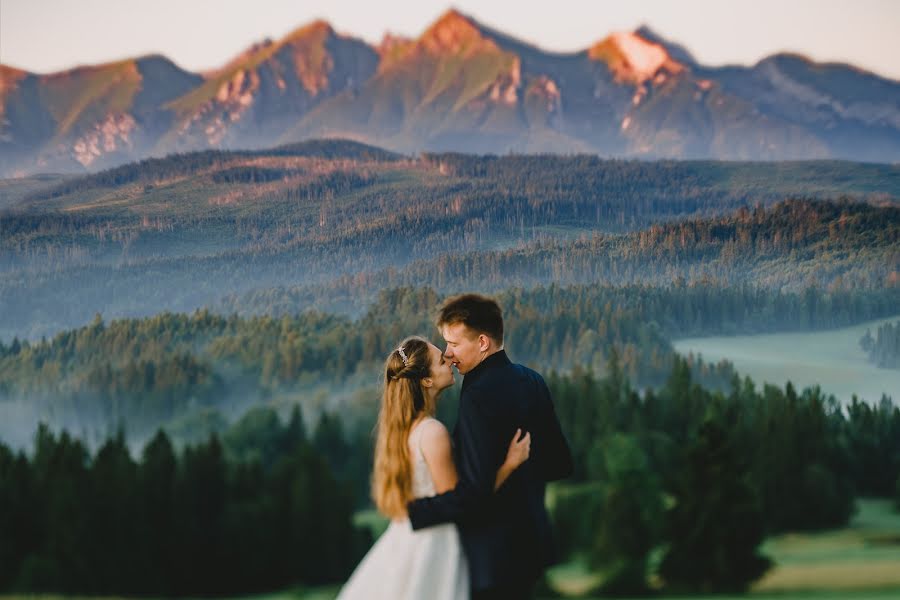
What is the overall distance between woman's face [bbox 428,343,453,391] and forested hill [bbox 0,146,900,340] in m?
84.8

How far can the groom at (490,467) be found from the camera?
20.0ft

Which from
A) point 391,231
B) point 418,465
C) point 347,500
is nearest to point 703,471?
point 347,500

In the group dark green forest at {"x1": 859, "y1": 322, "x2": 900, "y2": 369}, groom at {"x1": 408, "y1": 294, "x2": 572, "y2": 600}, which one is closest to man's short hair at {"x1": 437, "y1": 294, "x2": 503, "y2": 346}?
groom at {"x1": 408, "y1": 294, "x2": 572, "y2": 600}

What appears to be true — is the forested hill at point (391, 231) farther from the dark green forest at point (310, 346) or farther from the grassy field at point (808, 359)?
the grassy field at point (808, 359)

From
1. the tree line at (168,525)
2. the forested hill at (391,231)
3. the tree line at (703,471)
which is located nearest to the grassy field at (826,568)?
the tree line at (703,471)

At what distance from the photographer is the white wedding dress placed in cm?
641

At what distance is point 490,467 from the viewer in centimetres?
608

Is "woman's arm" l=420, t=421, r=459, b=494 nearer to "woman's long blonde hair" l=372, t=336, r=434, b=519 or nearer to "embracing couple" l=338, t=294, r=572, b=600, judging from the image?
"embracing couple" l=338, t=294, r=572, b=600

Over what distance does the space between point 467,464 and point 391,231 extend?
113m

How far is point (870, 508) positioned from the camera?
4616cm

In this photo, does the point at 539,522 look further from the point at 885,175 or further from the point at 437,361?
the point at 885,175

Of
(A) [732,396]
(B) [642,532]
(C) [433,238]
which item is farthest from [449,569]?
(C) [433,238]

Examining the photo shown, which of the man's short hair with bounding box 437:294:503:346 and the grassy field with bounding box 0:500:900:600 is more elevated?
the man's short hair with bounding box 437:294:503:346

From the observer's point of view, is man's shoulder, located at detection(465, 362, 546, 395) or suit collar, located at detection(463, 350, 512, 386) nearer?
man's shoulder, located at detection(465, 362, 546, 395)
